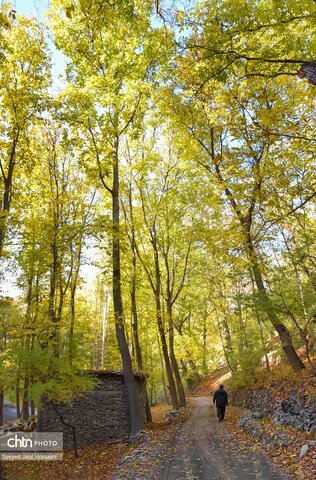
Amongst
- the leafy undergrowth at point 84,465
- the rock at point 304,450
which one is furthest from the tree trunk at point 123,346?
the rock at point 304,450

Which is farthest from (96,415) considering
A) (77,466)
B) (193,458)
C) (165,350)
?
(193,458)

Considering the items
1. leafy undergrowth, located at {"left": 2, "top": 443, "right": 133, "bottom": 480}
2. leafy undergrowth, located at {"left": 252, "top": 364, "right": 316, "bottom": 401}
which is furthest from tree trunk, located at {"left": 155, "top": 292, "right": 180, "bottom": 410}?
leafy undergrowth, located at {"left": 2, "top": 443, "right": 133, "bottom": 480}

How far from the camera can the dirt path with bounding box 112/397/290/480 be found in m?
6.49

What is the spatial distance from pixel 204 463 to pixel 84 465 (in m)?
4.47

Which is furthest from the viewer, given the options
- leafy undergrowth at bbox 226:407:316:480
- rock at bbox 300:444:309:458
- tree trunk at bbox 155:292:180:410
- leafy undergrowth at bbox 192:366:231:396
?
leafy undergrowth at bbox 192:366:231:396

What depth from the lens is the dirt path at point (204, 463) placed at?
649cm

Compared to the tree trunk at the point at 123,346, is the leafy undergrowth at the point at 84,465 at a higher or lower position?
lower

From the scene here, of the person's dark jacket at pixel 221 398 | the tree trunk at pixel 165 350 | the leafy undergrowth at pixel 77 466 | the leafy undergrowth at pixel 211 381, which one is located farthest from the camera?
the leafy undergrowth at pixel 211 381

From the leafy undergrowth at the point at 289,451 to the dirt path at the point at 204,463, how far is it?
8.7 inches

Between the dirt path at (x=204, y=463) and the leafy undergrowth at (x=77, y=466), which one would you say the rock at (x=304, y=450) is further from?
the leafy undergrowth at (x=77, y=466)
